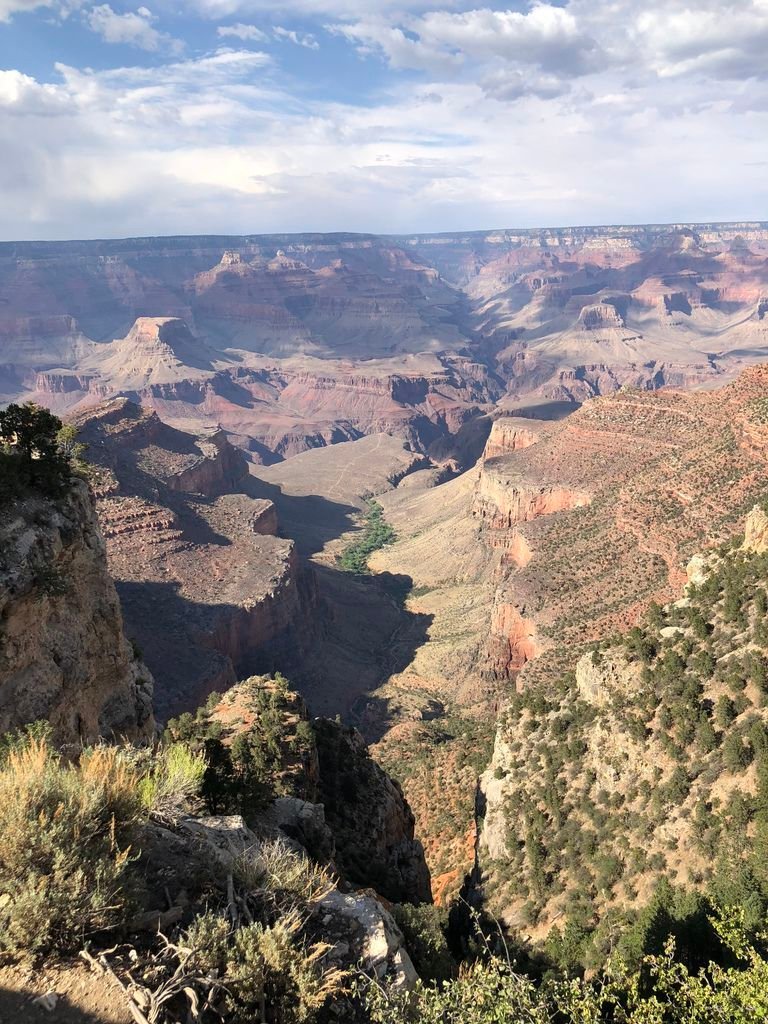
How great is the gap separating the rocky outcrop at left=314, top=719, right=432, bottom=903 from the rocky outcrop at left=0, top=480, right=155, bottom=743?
7669 mm

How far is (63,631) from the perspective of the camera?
60.7 feet

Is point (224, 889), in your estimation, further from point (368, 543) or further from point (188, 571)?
point (368, 543)

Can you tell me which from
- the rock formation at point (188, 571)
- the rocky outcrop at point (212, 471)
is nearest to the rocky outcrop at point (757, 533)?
the rock formation at point (188, 571)

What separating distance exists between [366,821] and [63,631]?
13.0 metres

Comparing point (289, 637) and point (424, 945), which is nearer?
point (424, 945)

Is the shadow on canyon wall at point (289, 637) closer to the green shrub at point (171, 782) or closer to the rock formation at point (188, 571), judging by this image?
the rock formation at point (188, 571)

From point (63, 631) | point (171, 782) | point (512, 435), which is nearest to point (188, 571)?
point (63, 631)

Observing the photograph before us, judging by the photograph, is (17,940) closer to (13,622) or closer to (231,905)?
(231,905)

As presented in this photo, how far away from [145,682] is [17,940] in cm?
1712

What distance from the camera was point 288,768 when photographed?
74.7ft

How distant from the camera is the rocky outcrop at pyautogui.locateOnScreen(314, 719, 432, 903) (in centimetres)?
2155

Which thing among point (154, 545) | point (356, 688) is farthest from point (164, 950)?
point (154, 545)

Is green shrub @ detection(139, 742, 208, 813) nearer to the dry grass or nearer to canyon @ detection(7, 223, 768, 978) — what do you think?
the dry grass

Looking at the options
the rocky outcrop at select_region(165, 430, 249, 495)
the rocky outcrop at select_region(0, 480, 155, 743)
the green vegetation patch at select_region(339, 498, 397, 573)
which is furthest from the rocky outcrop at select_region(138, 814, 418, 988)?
the green vegetation patch at select_region(339, 498, 397, 573)
